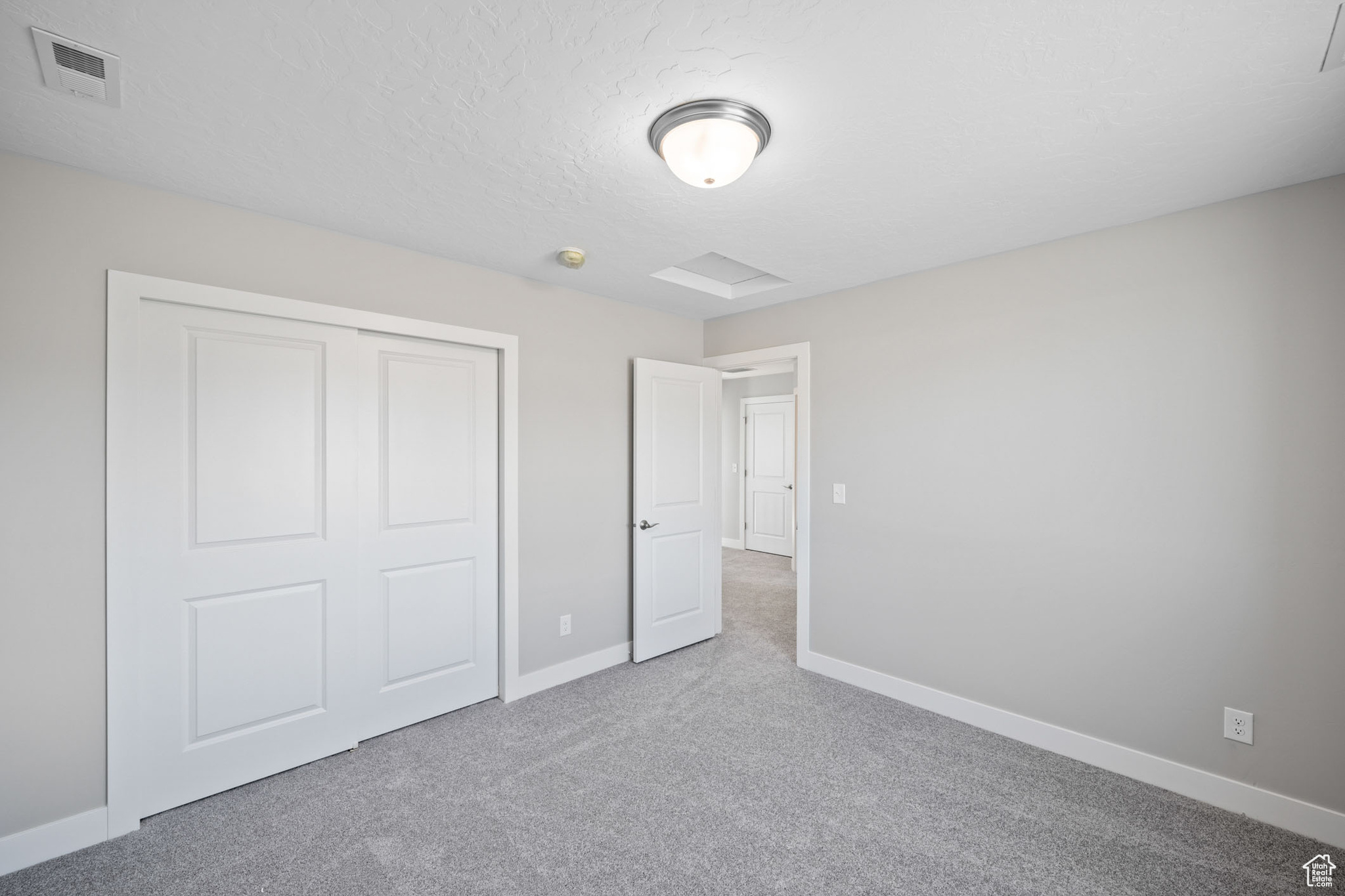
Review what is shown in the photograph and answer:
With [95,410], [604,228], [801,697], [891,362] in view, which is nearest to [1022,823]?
[801,697]

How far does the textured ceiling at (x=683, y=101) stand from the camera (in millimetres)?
1322

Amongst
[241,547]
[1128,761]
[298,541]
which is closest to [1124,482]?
[1128,761]

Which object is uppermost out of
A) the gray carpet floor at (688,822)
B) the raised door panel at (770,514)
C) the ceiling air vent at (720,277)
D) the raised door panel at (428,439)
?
the ceiling air vent at (720,277)

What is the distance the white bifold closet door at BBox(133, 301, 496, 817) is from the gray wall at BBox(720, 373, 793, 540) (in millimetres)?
5004

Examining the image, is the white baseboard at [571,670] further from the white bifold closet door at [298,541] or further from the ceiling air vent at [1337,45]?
the ceiling air vent at [1337,45]

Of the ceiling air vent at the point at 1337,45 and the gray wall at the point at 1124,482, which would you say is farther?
the gray wall at the point at 1124,482

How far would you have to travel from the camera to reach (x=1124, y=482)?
250 cm

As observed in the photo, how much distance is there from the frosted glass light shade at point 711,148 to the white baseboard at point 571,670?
283 centimetres

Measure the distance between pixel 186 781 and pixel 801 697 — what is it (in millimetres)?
2912

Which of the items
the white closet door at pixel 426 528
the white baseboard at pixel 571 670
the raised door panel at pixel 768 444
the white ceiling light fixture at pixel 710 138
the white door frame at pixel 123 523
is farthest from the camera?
the raised door panel at pixel 768 444

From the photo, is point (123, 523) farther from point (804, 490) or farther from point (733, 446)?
point (733, 446)

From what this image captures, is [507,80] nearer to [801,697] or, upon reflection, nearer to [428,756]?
[428,756]

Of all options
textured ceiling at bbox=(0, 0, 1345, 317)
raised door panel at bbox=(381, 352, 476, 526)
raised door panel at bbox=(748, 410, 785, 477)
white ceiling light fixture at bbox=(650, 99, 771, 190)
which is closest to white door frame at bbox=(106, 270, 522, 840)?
textured ceiling at bbox=(0, 0, 1345, 317)

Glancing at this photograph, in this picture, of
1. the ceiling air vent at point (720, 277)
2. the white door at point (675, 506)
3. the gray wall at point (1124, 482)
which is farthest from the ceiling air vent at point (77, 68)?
the gray wall at point (1124, 482)
